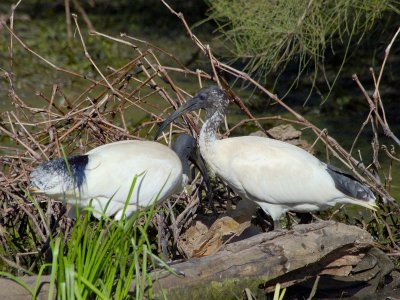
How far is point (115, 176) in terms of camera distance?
16.5 ft

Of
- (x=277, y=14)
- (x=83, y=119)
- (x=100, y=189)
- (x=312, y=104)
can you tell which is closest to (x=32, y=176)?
(x=100, y=189)

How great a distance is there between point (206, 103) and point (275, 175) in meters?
0.54

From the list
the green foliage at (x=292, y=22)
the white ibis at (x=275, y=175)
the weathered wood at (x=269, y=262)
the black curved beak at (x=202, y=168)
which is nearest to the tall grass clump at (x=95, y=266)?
the weathered wood at (x=269, y=262)

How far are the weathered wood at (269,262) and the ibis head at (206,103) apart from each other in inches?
36.2

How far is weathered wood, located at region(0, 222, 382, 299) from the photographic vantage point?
464 cm

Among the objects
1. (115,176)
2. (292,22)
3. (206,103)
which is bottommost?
(292,22)

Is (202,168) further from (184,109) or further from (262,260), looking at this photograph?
(262,260)

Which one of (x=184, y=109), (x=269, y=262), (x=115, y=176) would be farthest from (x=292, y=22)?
(x=269, y=262)

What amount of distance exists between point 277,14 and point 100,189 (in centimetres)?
329

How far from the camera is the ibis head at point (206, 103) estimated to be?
18.1 feet

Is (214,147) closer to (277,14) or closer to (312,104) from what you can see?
(277,14)

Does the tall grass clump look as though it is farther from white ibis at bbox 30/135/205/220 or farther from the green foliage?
the green foliage

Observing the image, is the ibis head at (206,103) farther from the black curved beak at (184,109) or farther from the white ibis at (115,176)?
the white ibis at (115,176)

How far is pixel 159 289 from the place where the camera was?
450 centimetres
